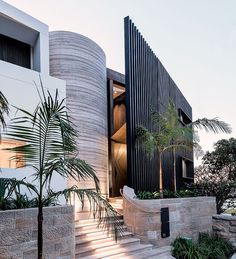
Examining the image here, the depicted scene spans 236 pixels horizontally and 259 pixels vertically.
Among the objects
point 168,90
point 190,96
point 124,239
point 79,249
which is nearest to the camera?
point 79,249

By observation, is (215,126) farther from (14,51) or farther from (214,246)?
(14,51)

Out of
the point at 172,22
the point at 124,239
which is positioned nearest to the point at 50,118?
the point at 124,239

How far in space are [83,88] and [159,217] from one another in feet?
16.9

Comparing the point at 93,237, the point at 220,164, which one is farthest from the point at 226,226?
the point at 220,164

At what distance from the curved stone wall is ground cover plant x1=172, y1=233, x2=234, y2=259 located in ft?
12.0

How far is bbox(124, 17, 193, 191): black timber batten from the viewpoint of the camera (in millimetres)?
10586

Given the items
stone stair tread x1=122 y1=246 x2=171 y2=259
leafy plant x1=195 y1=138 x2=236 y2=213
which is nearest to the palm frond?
stone stair tread x1=122 y1=246 x2=171 y2=259

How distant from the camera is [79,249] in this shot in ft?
23.6

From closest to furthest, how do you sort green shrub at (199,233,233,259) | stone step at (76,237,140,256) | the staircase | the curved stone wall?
stone step at (76,237,140,256) → the staircase → green shrub at (199,233,233,259) → the curved stone wall

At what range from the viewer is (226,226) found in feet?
34.5

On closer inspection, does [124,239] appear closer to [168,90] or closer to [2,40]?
[2,40]

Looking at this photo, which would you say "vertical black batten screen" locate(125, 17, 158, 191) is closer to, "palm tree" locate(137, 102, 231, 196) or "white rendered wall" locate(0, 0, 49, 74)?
"palm tree" locate(137, 102, 231, 196)

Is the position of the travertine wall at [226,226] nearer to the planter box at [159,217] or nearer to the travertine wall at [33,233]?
the planter box at [159,217]

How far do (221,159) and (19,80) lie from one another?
12.1m
